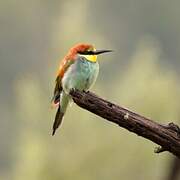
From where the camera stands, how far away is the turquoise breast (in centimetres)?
371

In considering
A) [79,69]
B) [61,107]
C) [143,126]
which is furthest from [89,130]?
[143,126]

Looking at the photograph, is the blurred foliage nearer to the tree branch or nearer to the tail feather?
the tail feather

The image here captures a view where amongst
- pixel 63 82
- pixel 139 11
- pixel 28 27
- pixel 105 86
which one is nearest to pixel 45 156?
pixel 105 86

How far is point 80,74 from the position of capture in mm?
3748

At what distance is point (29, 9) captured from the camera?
21734mm

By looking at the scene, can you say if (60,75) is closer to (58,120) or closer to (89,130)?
(58,120)

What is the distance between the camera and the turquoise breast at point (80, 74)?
371 centimetres

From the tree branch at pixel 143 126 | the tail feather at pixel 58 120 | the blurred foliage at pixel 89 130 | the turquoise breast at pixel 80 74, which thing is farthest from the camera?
the blurred foliage at pixel 89 130

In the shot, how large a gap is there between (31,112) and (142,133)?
5731 mm

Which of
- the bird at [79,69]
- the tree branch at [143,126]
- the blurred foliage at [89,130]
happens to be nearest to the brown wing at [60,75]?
the bird at [79,69]

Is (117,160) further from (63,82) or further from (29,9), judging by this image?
(29,9)

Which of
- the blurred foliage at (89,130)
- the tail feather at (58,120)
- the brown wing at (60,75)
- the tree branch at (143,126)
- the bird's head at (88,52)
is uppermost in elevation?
the bird's head at (88,52)

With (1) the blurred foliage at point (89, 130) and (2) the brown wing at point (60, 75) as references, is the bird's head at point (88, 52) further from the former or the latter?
(1) the blurred foliage at point (89, 130)

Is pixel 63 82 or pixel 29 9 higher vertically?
pixel 63 82
